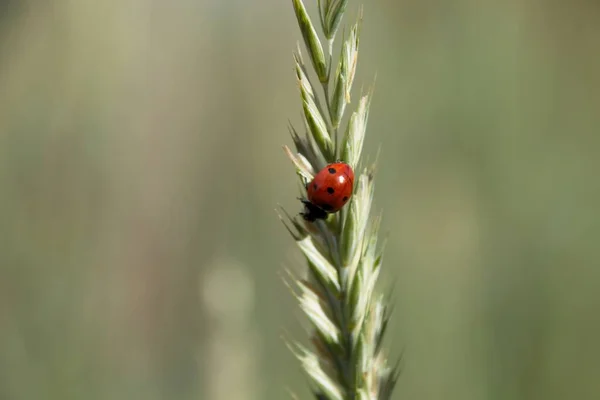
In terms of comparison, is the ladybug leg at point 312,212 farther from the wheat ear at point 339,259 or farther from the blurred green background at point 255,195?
the blurred green background at point 255,195

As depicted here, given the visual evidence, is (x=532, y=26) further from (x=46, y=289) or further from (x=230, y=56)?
(x=46, y=289)

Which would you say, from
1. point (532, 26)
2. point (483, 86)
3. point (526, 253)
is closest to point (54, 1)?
point (483, 86)

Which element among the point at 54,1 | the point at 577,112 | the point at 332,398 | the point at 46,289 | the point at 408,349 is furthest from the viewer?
the point at 54,1

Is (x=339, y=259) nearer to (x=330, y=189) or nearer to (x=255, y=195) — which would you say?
(x=330, y=189)

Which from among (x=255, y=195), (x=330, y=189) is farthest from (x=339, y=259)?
(x=255, y=195)

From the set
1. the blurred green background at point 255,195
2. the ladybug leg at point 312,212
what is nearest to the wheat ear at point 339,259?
the ladybug leg at point 312,212

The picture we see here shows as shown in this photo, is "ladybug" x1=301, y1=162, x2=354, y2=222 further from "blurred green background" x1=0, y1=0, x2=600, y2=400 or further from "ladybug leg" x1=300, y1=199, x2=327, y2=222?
"blurred green background" x1=0, y1=0, x2=600, y2=400

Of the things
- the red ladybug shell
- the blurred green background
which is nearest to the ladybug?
the red ladybug shell
